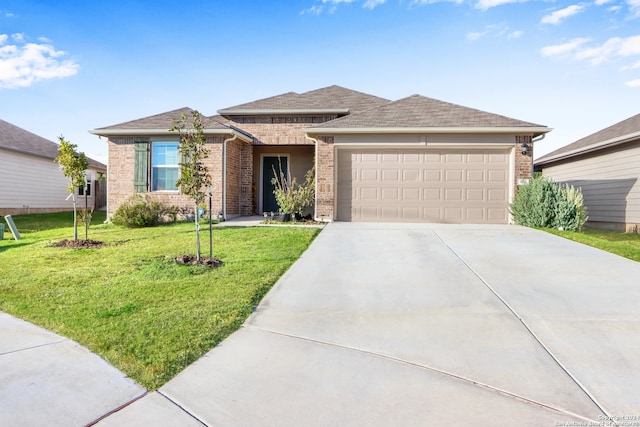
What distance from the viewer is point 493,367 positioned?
2713mm

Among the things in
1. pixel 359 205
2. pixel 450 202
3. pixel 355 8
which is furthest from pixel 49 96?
pixel 450 202

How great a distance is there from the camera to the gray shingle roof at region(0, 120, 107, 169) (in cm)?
1684

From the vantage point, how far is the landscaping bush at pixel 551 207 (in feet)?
34.0

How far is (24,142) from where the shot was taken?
18.2 meters

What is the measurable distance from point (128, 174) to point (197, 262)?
894 cm

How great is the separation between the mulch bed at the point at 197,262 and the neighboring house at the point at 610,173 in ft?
41.4

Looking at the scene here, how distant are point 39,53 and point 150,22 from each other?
839cm

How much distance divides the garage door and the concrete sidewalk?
31.4 ft

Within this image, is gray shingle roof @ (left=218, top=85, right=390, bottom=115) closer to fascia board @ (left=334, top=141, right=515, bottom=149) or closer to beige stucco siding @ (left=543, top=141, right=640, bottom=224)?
fascia board @ (left=334, top=141, right=515, bottom=149)

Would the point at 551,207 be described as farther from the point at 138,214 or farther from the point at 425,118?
the point at 138,214

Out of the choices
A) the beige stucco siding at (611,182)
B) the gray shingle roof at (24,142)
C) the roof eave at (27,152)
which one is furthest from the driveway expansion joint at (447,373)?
the gray shingle roof at (24,142)

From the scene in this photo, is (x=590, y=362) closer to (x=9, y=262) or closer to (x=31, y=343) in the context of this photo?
(x=31, y=343)

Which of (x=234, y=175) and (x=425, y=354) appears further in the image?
(x=234, y=175)

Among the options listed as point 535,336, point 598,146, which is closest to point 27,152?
point 535,336
